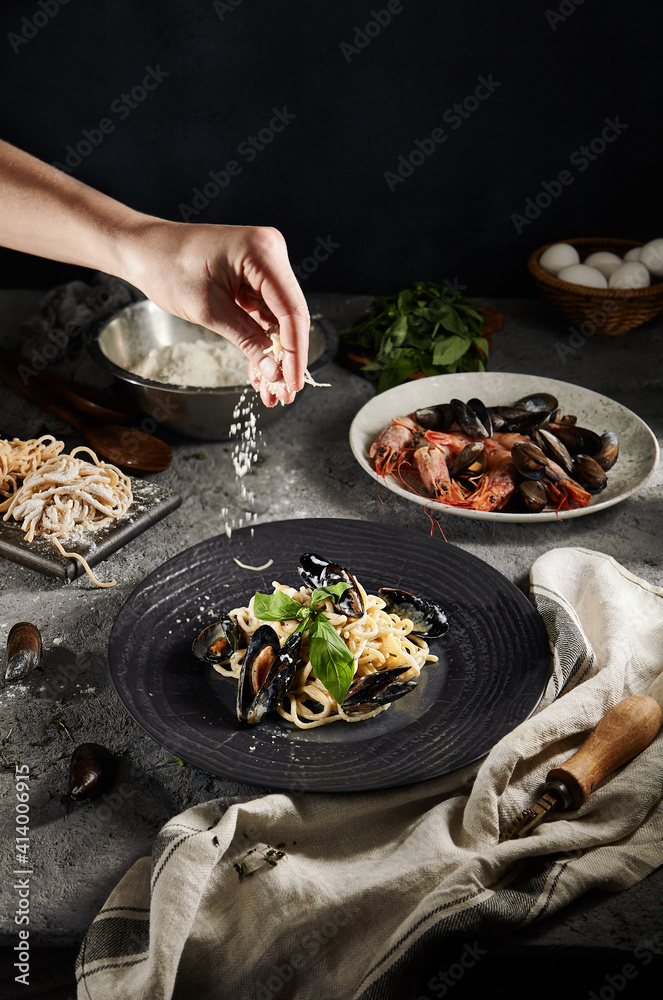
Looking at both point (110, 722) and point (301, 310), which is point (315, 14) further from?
point (110, 722)

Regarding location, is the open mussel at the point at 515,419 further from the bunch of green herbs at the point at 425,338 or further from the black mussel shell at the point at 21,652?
the black mussel shell at the point at 21,652

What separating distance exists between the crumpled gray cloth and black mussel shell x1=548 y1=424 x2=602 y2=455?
1013 mm

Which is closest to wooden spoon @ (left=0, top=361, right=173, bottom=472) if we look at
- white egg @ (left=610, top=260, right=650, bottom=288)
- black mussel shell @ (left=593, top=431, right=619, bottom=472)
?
black mussel shell @ (left=593, top=431, right=619, bottom=472)

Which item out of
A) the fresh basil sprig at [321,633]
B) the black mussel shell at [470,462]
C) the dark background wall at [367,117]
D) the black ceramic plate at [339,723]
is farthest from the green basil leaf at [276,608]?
the dark background wall at [367,117]

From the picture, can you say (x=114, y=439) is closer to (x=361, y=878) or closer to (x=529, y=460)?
(x=529, y=460)

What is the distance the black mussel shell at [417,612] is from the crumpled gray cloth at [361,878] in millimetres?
314

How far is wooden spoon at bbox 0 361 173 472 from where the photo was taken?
96.2 inches

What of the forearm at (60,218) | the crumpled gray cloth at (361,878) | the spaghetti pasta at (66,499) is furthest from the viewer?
the spaghetti pasta at (66,499)

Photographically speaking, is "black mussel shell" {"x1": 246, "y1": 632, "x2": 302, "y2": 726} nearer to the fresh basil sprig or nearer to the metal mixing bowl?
the fresh basil sprig

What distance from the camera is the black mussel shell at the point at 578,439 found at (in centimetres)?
235

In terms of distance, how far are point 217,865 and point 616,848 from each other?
2.08ft

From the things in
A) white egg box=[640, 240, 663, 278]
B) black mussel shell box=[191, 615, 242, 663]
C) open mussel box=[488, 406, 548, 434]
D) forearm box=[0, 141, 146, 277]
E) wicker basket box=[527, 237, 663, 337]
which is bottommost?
black mussel shell box=[191, 615, 242, 663]

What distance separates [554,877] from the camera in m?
1.27

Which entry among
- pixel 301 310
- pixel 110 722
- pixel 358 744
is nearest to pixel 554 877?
pixel 358 744
